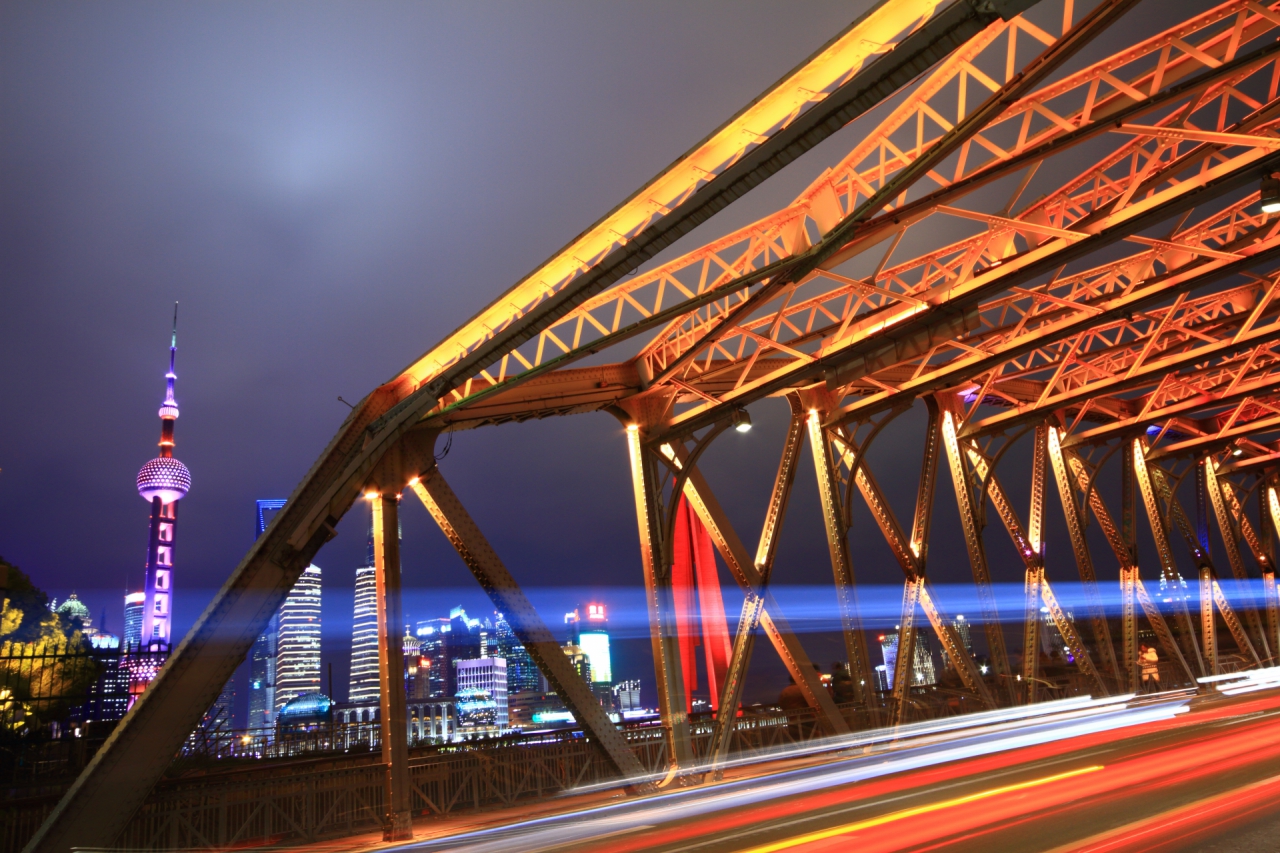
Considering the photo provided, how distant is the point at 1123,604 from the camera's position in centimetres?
2805

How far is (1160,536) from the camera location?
3169cm

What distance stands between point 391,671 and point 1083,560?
2309 centimetres

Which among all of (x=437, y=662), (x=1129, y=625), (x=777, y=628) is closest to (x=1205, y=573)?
(x=1129, y=625)

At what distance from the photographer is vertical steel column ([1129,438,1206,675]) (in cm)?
3134

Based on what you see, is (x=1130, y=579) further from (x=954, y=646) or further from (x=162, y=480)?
(x=162, y=480)

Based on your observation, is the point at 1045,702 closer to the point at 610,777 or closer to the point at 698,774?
the point at 698,774

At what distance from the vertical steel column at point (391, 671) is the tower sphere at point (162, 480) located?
118500 mm

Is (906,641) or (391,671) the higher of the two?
(391,671)

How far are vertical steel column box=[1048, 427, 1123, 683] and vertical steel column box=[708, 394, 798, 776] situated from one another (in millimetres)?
12615

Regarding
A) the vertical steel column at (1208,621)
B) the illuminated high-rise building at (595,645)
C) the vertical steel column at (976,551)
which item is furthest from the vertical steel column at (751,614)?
the illuminated high-rise building at (595,645)

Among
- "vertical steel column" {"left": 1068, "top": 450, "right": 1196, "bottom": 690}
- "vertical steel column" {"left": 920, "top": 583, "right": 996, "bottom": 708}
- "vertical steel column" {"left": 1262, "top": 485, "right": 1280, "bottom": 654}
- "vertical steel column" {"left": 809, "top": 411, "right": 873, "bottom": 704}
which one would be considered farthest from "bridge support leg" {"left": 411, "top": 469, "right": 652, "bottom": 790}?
"vertical steel column" {"left": 1262, "top": 485, "right": 1280, "bottom": 654}

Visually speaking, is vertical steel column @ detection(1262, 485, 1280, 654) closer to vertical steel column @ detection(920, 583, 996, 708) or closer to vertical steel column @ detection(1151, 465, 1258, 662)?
vertical steel column @ detection(1151, 465, 1258, 662)

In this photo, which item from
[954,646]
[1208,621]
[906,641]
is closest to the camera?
[906,641]

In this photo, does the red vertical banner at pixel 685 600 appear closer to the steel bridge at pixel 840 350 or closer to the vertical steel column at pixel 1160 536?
the steel bridge at pixel 840 350
